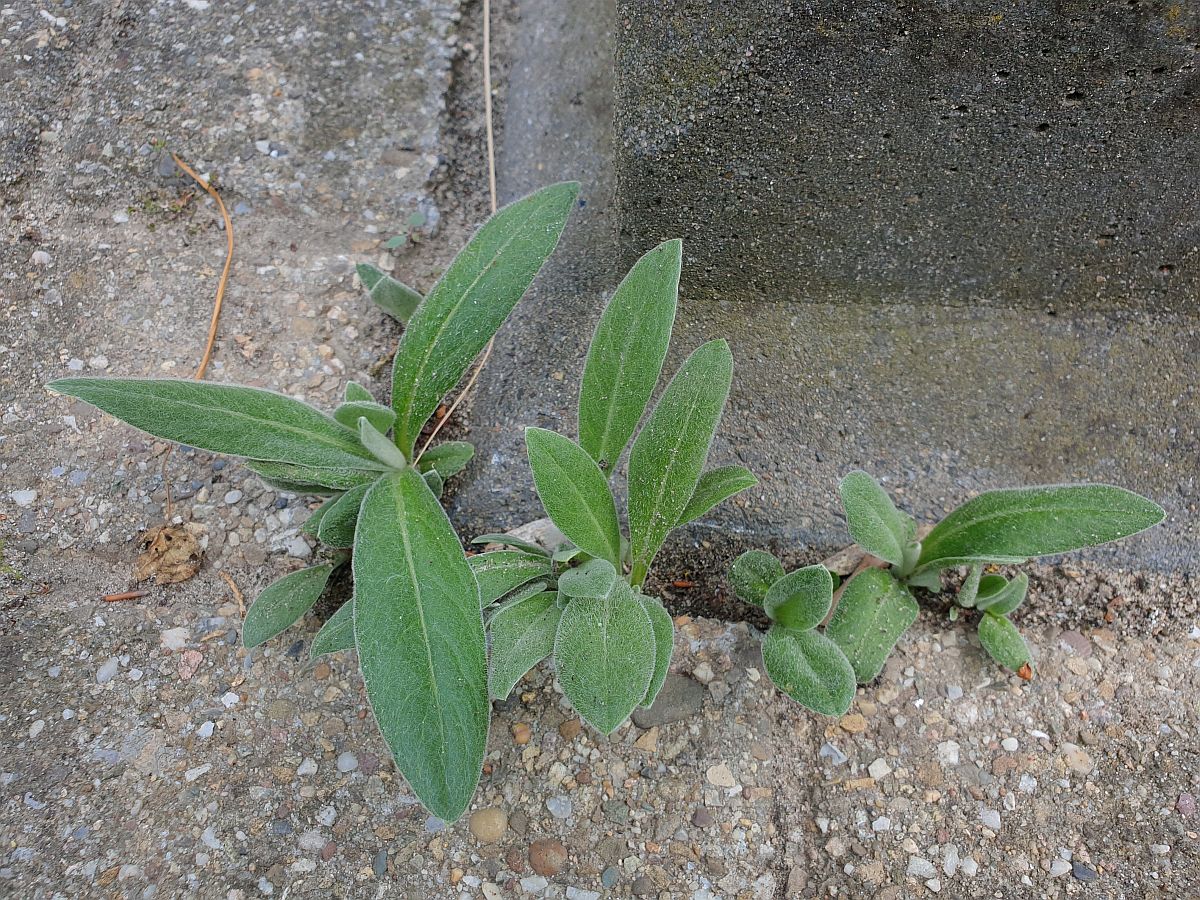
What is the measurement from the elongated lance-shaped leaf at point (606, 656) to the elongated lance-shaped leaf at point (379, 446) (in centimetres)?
28

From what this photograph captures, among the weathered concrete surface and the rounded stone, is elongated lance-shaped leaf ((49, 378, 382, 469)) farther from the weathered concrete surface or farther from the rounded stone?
the weathered concrete surface

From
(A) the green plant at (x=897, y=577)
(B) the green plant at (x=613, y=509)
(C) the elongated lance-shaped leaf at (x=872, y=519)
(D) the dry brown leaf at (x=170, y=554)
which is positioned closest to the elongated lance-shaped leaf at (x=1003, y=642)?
(A) the green plant at (x=897, y=577)

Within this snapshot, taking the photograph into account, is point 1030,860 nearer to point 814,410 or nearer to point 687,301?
point 814,410

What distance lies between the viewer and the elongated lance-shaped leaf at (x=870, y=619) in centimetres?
102

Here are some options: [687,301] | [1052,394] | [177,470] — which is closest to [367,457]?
[177,470]

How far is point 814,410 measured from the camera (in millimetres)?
1258

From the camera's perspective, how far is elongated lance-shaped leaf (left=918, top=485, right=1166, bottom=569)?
976mm

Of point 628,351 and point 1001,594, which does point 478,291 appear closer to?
point 628,351

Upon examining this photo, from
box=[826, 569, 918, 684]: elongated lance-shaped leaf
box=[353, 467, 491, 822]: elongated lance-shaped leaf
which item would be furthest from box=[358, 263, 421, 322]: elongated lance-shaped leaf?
box=[826, 569, 918, 684]: elongated lance-shaped leaf

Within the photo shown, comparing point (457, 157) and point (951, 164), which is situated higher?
point (951, 164)

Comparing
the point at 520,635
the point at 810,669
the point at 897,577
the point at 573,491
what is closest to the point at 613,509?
the point at 573,491

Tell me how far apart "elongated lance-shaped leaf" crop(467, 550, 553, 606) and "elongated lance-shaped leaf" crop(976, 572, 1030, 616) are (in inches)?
21.1

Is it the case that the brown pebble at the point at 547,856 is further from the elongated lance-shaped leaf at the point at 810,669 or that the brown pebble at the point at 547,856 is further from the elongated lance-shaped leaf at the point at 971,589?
the elongated lance-shaped leaf at the point at 971,589

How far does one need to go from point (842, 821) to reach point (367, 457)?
2.27ft
